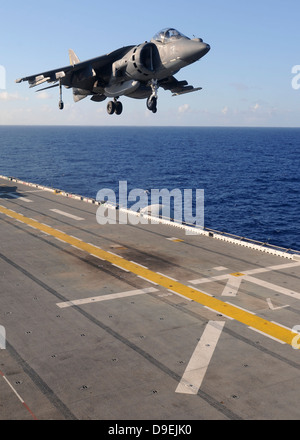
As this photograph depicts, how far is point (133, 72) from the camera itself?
2862 centimetres

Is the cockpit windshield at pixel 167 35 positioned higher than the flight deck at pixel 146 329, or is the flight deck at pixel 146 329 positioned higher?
the cockpit windshield at pixel 167 35

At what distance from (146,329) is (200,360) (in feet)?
13.8

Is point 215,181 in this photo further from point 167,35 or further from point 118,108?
point 167,35

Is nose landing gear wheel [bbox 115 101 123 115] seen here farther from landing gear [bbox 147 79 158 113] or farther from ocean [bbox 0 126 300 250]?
ocean [bbox 0 126 300 250]

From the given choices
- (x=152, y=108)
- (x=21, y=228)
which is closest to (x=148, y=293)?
(x=152, y=108)

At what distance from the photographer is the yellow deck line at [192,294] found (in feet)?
79.5

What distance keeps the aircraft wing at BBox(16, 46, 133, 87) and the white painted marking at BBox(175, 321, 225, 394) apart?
63.7 feet

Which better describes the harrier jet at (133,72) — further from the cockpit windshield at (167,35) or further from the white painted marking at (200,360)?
the white painted marking at (200,360)

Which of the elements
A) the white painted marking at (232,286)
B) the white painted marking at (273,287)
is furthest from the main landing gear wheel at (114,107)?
the white painted marking at (273,287)

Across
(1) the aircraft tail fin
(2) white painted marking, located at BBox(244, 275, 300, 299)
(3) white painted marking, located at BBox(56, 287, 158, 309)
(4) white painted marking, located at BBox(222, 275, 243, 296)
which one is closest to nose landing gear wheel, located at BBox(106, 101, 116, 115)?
(1) the aircraft tail fin

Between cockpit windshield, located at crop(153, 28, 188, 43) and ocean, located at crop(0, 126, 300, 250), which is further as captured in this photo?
ocean, located at crop(0, 126, 300, 250)

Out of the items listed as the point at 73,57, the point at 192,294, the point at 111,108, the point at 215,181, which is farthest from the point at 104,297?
the point at 215,181

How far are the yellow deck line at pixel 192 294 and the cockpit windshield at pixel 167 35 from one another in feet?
53.0

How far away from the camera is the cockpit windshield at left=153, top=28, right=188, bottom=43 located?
85.6 ft
